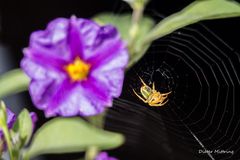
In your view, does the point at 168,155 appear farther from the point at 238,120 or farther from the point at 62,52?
the point at 62,52

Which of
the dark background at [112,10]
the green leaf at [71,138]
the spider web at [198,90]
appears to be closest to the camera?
the green leaf at [71,138]

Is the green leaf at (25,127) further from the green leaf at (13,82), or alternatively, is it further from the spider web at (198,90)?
the spider web at (198,90)

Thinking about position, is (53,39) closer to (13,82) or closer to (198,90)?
(13,82)

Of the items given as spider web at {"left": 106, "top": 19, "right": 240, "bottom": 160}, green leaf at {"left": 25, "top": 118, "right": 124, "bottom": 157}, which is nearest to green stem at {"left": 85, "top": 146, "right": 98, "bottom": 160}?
green leaf at {"left": 25, "top": 118, "right": 124, "bottom": 157}

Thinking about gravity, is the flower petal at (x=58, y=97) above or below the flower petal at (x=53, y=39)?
below

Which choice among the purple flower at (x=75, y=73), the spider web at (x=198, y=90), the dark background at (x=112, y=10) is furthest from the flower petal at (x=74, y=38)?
the dark background at (x=112, y=10)

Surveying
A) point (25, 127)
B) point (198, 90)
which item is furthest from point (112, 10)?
point (25, 127)

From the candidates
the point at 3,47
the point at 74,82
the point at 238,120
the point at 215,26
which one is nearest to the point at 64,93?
the point at 74,82
